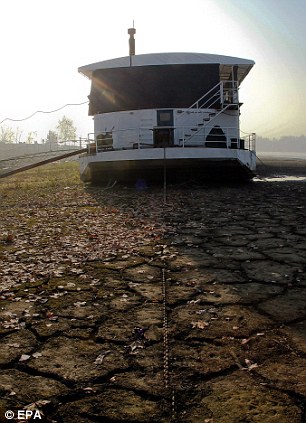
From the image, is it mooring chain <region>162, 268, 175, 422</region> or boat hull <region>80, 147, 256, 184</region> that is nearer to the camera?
mooring chain <region>162, 268, 175, 422</region>

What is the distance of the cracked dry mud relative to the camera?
2.35 meters

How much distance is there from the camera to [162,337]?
3250 mm

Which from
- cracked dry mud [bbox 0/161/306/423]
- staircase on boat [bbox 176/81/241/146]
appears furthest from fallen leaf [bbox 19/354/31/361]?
staircase on boat [bbox 176/81/241/146]

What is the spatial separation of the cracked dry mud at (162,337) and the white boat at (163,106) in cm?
1046

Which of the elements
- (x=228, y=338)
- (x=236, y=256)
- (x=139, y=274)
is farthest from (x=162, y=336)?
(x=236, y=256)

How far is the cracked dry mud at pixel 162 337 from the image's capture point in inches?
92.6

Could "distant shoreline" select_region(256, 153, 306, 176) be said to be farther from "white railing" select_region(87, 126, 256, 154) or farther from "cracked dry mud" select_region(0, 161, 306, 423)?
"cracked dry mud" select_region(0, 161, 306, 423)

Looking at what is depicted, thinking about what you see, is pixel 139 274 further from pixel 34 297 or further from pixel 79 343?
pixel 79 343

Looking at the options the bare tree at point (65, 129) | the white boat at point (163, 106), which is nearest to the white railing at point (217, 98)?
the white boat at point (163, 106)

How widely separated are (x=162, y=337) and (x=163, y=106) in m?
14.9

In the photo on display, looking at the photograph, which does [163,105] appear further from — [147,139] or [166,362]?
[166,362]

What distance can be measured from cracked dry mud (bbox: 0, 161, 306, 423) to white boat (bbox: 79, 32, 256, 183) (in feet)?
34.3

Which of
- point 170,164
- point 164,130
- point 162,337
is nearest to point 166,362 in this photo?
point 162,337

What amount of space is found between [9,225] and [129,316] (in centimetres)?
653
